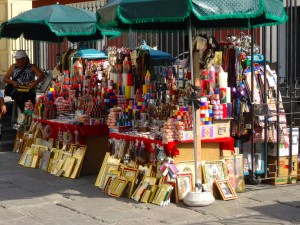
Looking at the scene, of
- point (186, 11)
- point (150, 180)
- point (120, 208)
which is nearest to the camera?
point (186, 11)

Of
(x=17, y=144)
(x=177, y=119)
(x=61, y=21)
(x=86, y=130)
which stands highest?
(x=61, y=21)

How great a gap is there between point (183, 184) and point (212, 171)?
1.45 feet

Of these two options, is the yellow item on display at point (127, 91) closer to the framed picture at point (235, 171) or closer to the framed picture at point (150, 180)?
the framed picture at point (150, 180)

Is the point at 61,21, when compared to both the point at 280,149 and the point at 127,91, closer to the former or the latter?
the point at 127,91

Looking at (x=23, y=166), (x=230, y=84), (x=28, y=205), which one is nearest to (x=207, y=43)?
(x=230, y=84)

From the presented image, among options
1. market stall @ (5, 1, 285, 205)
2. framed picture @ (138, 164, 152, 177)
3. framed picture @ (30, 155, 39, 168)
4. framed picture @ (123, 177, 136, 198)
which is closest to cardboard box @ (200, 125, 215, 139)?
market stall @ (5, 1, 285, 205)

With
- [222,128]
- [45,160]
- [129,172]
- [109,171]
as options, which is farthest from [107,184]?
[45,160]

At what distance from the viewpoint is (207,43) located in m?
8.45

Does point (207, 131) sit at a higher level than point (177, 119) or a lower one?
lower

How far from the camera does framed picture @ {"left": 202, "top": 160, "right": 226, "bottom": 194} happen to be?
811 centimetres

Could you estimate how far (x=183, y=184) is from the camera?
7953 millimetres

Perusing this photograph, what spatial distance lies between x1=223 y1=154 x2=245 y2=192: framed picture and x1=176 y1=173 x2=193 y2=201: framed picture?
1.94ft

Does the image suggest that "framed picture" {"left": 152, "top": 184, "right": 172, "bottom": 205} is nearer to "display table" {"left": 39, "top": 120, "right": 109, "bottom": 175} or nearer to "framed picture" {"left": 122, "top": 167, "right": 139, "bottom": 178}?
"framed picture" {"left": 122, "top": 167, "right": 139, "bottom": 178}

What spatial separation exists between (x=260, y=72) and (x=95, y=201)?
2.77 metres
